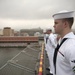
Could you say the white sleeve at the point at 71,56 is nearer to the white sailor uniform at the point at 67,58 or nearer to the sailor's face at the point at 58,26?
the white sailor uniform at the point at 67,58

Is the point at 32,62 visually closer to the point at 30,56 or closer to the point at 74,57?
the point at 30,56

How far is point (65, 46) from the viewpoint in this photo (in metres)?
2.82

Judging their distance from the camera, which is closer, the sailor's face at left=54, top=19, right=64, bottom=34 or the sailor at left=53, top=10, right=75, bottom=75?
the sailor at left=53, top=10, right=75, bottom=75

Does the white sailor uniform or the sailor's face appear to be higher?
the sailor's face

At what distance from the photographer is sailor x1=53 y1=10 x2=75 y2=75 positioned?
2713 millimetres

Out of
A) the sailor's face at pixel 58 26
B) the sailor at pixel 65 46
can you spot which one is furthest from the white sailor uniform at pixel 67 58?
the sailor's face at pixel 58 26

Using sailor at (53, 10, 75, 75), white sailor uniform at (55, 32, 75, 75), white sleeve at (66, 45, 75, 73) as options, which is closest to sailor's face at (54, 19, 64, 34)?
sailor at (53, 10, 75, 75)

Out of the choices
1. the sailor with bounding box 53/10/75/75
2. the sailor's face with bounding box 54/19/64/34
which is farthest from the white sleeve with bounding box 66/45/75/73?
the sailor's face with bounding box 54/19/64/34

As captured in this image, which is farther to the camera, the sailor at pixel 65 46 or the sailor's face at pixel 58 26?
the sailor's face at pixel 58 26

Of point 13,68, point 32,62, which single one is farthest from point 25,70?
point 32,62

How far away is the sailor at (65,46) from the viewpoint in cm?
271

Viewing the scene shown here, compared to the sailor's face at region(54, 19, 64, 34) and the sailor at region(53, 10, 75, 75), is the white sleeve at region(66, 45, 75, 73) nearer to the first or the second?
the sailor at region(53, 10, 75, 75)

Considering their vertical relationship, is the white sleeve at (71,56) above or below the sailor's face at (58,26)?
below

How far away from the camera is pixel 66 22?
2.99m
